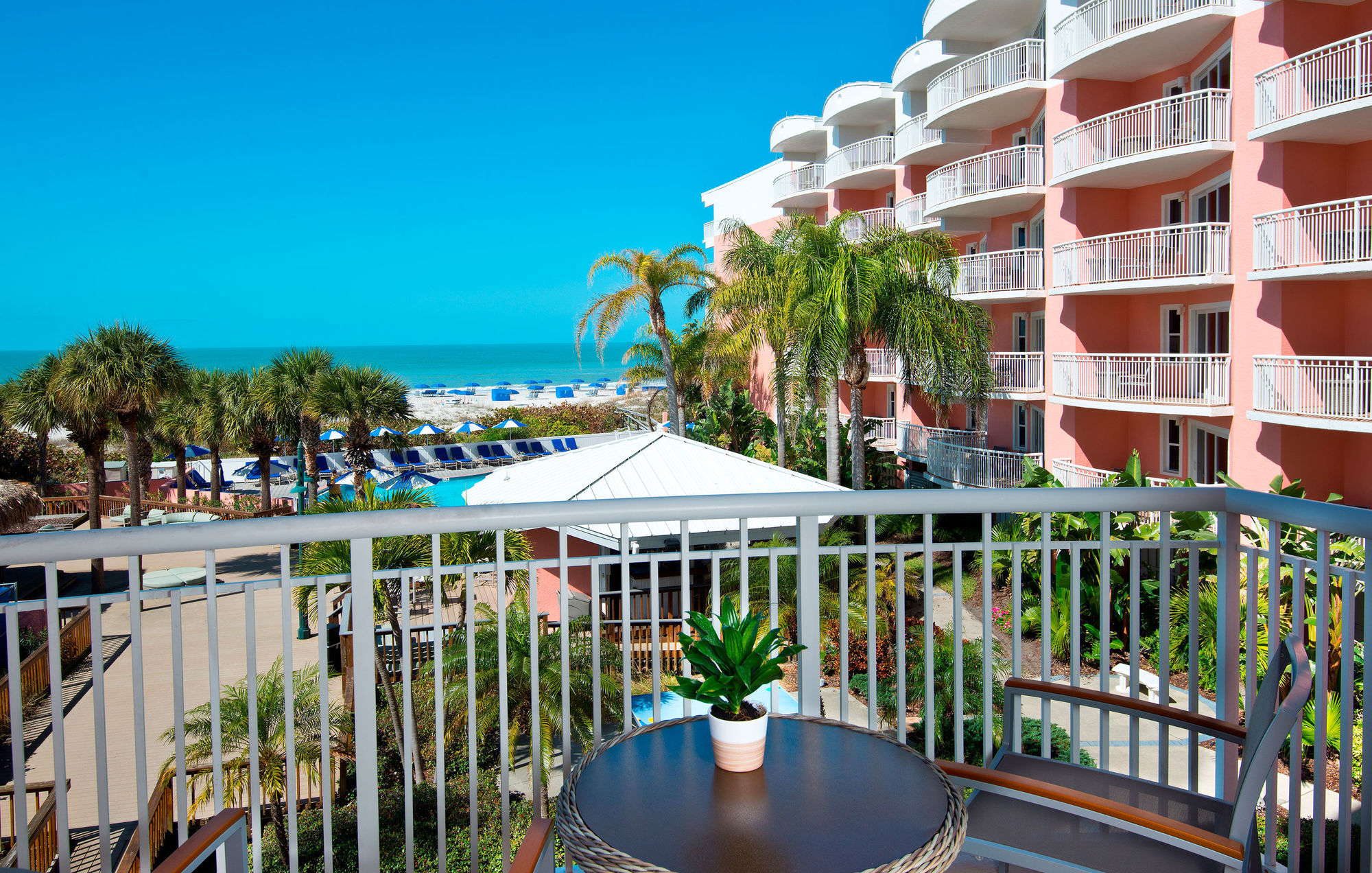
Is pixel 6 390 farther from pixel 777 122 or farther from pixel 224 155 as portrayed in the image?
pixel 224 155

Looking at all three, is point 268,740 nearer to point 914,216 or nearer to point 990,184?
point 990,184

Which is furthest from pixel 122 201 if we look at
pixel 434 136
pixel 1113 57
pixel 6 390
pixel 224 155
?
pixel 1113 57

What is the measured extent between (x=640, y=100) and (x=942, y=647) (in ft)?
490

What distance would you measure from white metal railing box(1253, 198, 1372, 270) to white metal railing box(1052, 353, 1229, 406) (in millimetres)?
1896

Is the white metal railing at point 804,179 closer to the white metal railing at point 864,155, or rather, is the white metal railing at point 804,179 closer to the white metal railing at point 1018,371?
the white metal railing at point 864,155

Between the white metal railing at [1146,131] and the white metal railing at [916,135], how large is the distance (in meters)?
5.42

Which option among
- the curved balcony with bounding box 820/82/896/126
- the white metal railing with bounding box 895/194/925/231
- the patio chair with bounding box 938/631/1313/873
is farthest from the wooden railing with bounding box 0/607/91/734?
the curved balcony with bounding box 820/82/896/126

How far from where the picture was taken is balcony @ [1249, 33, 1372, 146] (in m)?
12.4

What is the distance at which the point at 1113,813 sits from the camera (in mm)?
1748

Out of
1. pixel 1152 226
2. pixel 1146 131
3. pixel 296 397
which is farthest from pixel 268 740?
pixel 296 397

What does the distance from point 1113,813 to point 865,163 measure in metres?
27.5

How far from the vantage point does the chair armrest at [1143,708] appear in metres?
2.15

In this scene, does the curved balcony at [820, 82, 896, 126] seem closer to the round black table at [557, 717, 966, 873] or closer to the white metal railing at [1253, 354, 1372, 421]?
the white metal railing at [1253, 354, 1372, 421]

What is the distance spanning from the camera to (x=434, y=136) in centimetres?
16538
